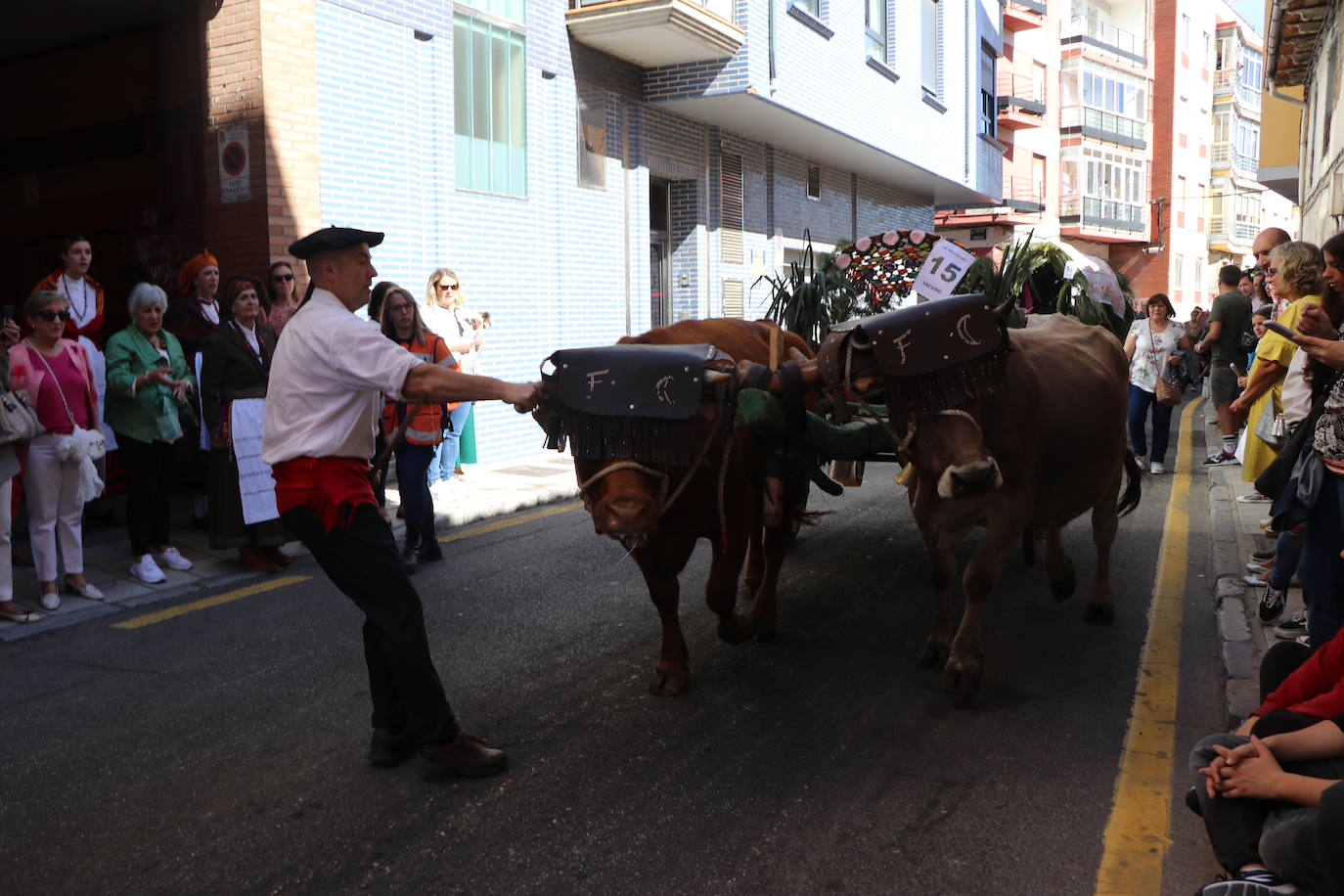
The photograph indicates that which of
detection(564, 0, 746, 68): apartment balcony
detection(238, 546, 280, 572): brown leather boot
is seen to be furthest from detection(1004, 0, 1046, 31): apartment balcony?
detection(238, 546, 280, 572): brown leather boot

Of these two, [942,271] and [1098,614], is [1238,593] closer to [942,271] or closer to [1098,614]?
[1098,614]

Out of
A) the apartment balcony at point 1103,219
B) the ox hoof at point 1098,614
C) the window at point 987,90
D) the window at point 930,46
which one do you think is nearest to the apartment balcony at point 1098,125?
the apartment balcony at point 1103,219

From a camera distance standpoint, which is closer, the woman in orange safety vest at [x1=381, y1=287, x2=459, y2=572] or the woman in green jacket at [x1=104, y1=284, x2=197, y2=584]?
the woman in green jacket at [x1=104, y1=284, x2=197, y2=584]

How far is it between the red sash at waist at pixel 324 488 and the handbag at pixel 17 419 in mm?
3298

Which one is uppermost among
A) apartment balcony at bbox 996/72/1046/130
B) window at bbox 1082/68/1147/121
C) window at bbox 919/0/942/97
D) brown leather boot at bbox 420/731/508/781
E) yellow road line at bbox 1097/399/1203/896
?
window at bbox 1082/68/1147/121

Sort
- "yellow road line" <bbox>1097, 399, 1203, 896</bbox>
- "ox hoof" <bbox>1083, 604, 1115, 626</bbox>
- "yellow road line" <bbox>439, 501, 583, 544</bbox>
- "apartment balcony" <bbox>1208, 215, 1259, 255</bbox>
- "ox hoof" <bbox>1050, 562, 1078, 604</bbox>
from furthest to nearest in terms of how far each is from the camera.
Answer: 1. "apartment balcony" <bbox>1208, 215, 1259, 255</bbox>
2. "yellow road line" <bbox>439, 501, 583, 544</bbox>
3. "ox hoof" <bbox>1050, 562, 1078, 604</bbox>
4. "ox hoof" <bbox>1083, 604, 1115, 626</bbox>
5. "yellow road line" <bbox>1097, 399, 1203, 896</bbox>

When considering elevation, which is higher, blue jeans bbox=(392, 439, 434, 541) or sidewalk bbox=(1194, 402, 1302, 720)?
blue jeans bbox=(392, 439, 434, 541)

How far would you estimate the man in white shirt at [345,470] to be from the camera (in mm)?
4094

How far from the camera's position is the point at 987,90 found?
28.3m

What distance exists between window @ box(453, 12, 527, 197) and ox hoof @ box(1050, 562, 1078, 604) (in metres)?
8.15

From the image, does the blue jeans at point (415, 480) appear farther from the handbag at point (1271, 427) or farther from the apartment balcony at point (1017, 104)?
the apartment balcony at point (1017, 104)

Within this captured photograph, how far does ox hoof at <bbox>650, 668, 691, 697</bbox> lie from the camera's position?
16.7 ft

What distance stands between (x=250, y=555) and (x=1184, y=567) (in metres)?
6.30

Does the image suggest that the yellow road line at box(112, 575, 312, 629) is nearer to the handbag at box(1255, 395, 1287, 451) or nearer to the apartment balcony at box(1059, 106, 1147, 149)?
the handbag at box(1255, 395, 1287, 451)
